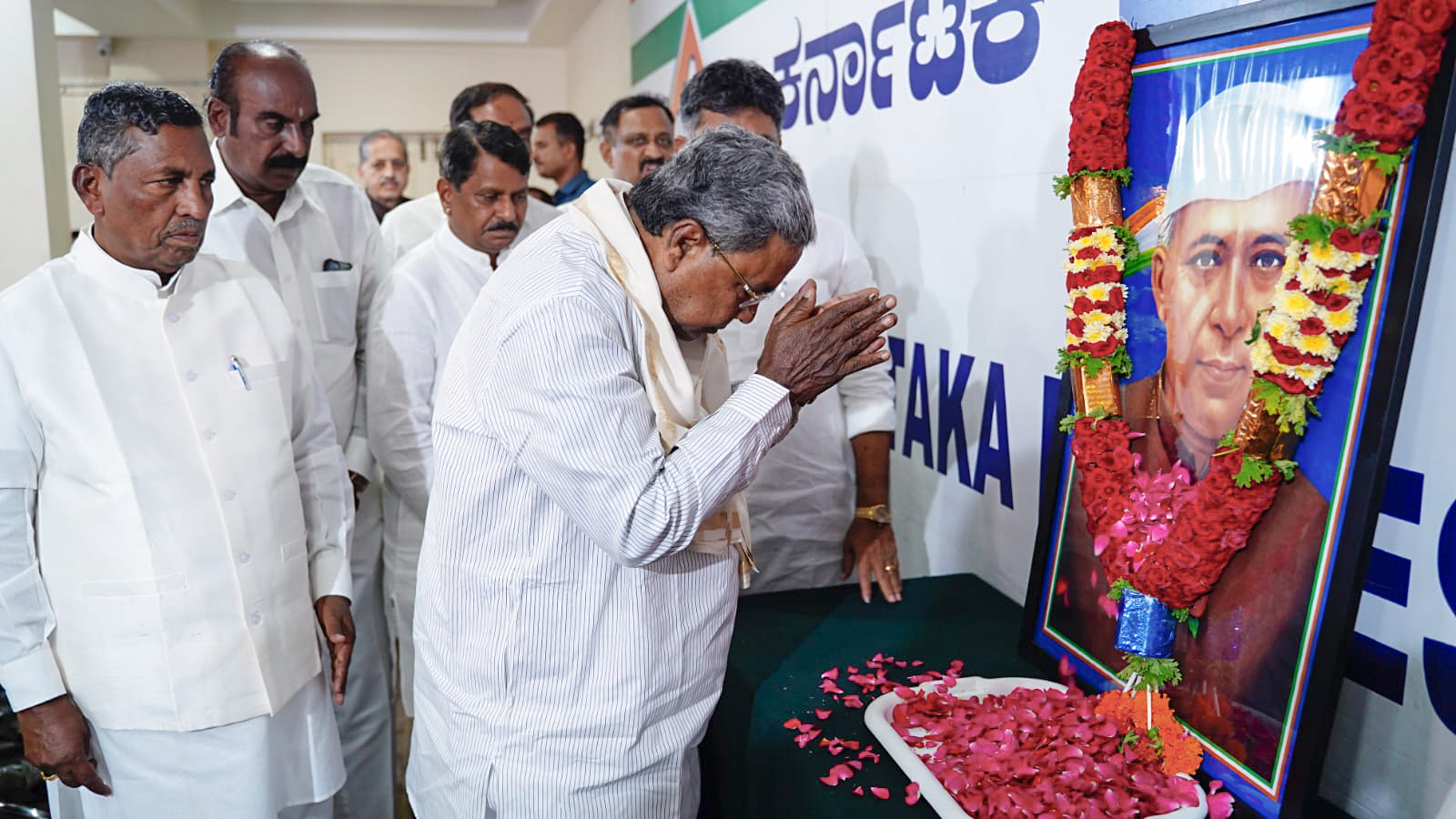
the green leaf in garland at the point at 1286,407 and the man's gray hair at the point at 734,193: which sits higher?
the man's gray hair at the point at 734,193

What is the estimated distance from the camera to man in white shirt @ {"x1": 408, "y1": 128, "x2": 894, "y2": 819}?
4.01 feet

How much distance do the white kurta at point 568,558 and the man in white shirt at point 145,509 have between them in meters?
0.42

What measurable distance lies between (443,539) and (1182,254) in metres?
1.06

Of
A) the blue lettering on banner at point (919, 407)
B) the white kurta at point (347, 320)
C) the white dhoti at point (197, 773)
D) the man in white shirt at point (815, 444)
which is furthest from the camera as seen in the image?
the blue lettering on banner at point (919, 407)

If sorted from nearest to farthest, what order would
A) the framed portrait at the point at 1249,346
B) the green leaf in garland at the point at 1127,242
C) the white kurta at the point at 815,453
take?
1. the framed portrait at the point at 1249,346
2. the green leaf in garland at the point at 1127,242
3. the white kurta at the point at 815,453

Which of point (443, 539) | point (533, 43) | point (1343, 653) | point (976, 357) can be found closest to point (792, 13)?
point (976, 357)

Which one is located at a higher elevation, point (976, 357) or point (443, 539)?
point (976, 357)

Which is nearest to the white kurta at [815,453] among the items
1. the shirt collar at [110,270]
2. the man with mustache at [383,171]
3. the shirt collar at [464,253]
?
the shirt collar at [464,253]

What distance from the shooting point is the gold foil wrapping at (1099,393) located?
1536 millimetres

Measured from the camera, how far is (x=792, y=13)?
347 cm

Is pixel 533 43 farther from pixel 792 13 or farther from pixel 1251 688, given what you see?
pixel 1251 688

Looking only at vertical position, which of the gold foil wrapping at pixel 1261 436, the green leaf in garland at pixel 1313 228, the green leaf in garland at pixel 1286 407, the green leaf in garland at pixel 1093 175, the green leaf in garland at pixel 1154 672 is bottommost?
the green leaf in garland at pixel 1154 672

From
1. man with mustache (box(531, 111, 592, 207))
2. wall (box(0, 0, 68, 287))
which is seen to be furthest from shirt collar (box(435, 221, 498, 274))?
wall (box(0, 0, 68, 287))

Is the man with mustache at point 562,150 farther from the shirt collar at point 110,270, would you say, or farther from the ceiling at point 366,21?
the ceiling at point 366,21
